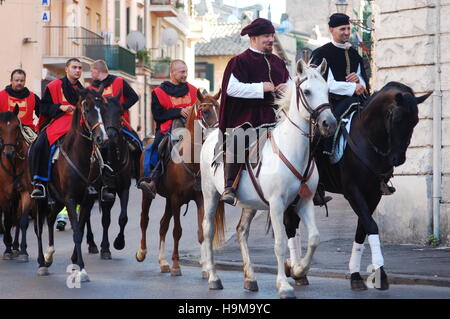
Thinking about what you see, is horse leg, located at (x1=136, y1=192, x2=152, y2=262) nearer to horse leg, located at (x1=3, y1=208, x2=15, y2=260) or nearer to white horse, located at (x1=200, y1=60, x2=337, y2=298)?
horse leg, located at (x1=3, y1=208, x2=15, y2=260)

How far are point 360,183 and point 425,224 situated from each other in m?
4.47

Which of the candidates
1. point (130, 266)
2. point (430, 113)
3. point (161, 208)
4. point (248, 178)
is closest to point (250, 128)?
point (248, 178)

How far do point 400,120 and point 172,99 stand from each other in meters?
4.29

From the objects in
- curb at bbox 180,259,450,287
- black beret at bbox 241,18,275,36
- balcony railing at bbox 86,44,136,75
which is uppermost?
balcony railing at bbox 86,44,136,75

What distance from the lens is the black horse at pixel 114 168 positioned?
44.5ft

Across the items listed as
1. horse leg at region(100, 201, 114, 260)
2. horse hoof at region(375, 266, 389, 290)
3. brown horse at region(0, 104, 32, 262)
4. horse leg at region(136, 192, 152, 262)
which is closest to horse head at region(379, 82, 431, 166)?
horse hoof at region(375, 266, 389, 290)

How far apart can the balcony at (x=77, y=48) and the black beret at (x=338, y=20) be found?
29485mm

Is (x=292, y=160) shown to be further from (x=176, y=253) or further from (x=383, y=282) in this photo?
(x=176, y=253)

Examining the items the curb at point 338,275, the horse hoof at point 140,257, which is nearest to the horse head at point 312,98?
the curb at point 338,275

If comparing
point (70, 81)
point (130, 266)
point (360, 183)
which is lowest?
point (130, 266)

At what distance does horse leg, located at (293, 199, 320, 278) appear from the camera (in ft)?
35.8

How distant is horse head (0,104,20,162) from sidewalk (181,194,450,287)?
2992 millimetres
